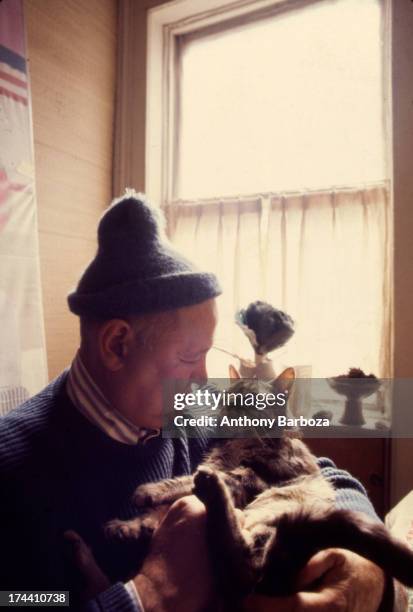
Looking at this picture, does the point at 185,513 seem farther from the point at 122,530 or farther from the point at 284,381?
the point at 284,381

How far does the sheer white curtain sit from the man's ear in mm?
971

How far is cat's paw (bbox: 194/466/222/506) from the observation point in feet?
1.58

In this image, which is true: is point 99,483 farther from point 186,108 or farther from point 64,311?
point 186,108

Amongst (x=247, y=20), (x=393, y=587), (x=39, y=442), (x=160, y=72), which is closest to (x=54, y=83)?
(x=160, y=72)

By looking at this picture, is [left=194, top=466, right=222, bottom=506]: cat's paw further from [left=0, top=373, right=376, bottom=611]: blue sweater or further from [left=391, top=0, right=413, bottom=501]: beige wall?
[left=391, top=0, right=413, bottom=501]: beige wall

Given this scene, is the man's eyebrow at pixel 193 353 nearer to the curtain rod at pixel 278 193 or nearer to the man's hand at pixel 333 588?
the man's hand at pixel 333 588

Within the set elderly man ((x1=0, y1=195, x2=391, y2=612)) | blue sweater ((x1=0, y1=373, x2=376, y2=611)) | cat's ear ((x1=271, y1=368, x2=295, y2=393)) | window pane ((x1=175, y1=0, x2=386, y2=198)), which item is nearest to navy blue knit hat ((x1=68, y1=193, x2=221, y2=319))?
elderly man ((x1=0, y1=195, x2=391, y2=612))

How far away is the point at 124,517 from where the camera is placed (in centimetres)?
57

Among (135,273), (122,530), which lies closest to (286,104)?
(135,273)

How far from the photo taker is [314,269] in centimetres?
173

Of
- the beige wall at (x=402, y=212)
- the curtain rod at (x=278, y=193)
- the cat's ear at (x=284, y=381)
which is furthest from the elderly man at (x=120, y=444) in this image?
the curtain rod at (x=278, y=193)

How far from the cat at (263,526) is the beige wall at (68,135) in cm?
124

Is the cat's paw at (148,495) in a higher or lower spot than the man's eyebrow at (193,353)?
lower

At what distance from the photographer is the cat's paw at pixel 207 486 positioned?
1.58ft
